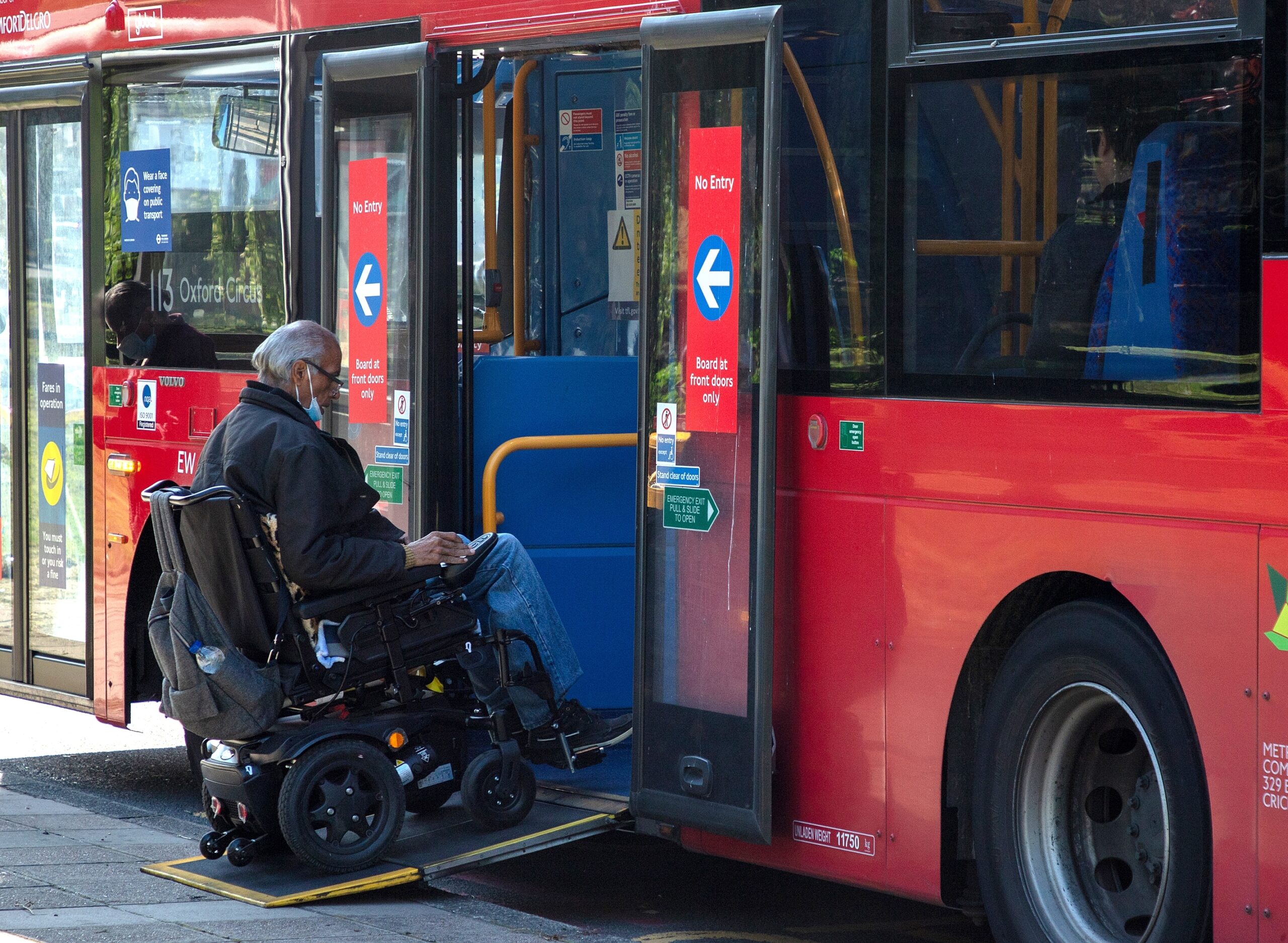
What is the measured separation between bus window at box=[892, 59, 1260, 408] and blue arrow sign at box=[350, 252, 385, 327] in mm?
2177

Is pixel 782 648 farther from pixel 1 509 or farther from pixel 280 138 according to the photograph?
pixel 1 509

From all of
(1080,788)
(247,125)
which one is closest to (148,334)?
(247,125)

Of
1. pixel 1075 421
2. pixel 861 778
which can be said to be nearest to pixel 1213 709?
pixel 1075 421

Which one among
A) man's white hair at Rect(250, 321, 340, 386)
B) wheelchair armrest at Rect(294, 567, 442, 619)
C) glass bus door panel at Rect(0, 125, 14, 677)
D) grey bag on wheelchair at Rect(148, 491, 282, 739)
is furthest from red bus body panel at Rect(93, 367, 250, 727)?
wheelchair armrest at Rect(294, 567, 442, 619)

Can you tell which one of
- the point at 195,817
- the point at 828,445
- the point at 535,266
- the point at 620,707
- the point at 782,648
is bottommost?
the point at 195,817

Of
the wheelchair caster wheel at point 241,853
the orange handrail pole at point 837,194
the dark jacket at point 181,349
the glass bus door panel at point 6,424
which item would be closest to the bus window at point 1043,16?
the orange handrail pole at point 837,194

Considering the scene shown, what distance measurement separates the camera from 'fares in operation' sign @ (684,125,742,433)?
199 inches

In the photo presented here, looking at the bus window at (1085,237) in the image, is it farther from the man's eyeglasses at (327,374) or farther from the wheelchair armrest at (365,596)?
the man's eyeglasses at (327,374)

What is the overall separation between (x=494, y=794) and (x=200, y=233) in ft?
8.89

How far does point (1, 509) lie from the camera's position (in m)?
7.96

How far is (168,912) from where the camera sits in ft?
17.6

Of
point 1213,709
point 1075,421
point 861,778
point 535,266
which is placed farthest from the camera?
point 535,266

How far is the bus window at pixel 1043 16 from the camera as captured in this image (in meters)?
4.16

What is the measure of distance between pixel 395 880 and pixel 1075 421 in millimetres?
2471
